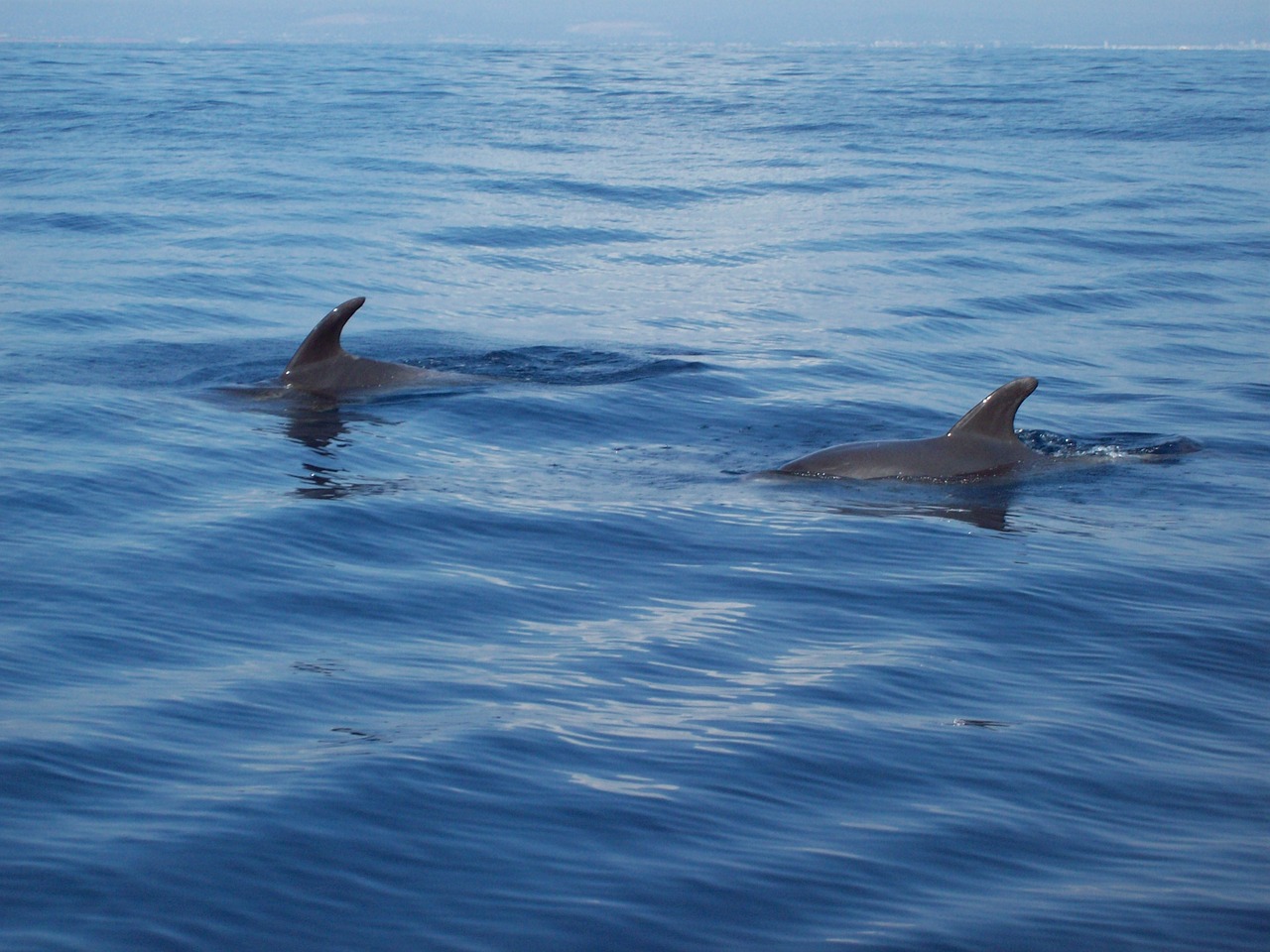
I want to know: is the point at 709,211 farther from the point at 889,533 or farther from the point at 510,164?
the point at 889,533

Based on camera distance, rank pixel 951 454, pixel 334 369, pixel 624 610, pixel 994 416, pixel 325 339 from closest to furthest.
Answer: pixel 624 610, pixel 951 454, pixel 994 416, pixel 325 339, pixel 334 369

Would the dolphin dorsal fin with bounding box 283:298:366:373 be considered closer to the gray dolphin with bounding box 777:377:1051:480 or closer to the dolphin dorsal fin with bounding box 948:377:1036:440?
the gray dolphin with bounding box 777:377:1051:480

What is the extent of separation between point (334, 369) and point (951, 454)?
5839 millimetres

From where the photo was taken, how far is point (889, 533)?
9.94m

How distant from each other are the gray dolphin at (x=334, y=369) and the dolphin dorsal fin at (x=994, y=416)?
16.9ft

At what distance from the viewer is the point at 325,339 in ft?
45.5

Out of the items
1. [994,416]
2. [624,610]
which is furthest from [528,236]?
[624,610]

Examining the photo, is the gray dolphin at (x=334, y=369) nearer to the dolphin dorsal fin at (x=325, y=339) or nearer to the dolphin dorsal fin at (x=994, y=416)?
the dolphin dorsal fin at (x=325, y=339)

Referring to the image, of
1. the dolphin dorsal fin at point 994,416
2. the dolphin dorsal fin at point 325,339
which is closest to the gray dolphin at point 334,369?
the dolphin dorsal fin at point 325,339

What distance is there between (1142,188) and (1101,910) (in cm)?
3055

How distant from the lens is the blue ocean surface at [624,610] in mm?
5309

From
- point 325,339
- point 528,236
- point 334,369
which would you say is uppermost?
point 325,339

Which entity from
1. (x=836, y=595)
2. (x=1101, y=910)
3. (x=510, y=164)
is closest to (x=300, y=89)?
(x=510, y=164)

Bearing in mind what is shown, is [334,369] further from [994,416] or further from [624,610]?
[624,610]
